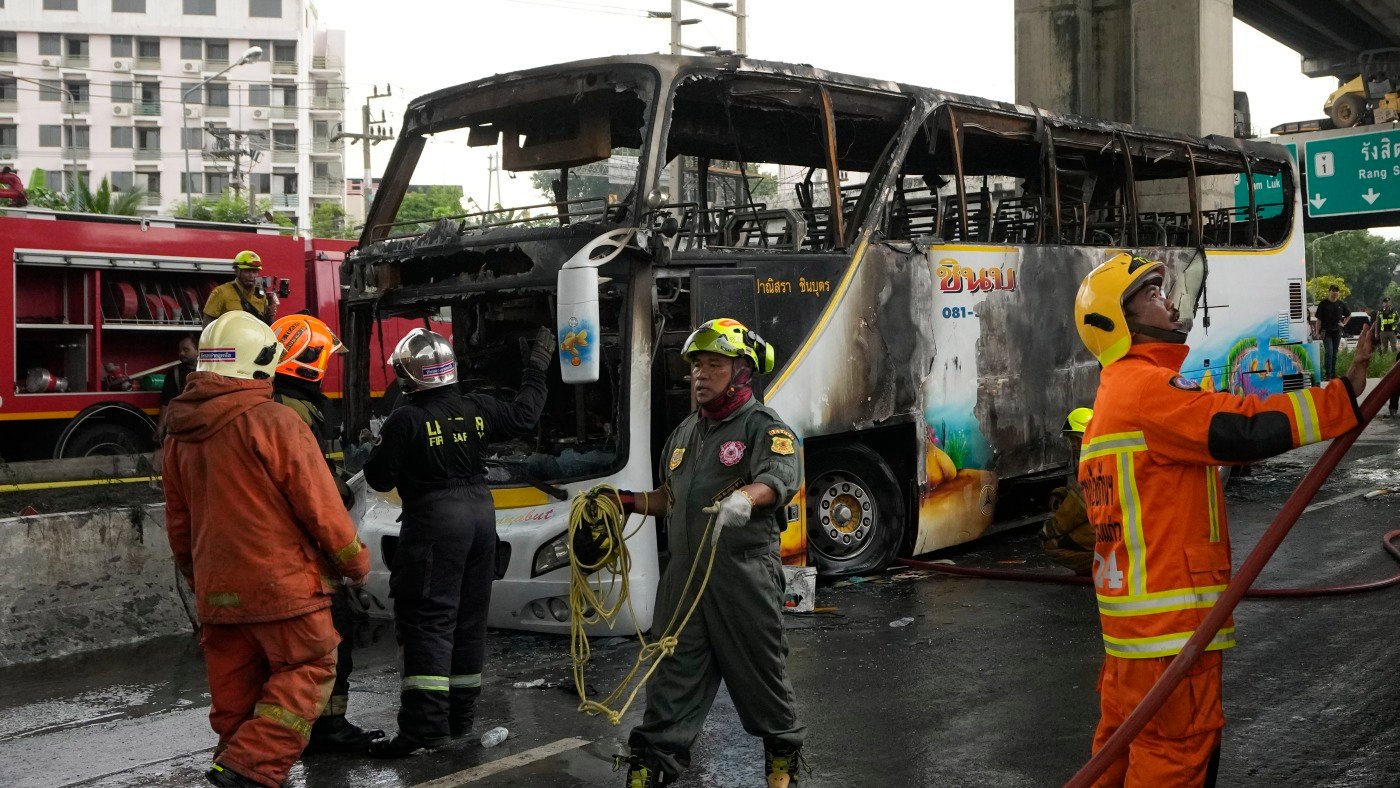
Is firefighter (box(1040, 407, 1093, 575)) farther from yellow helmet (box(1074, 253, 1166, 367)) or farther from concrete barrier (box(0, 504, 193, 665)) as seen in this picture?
concrete barrier (box(0, 504, 193, 665))

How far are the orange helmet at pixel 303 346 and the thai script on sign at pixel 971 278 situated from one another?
16.5 feet

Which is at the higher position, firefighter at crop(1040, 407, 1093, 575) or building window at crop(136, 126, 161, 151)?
→ building window at crop(136, 126, 161, 151)

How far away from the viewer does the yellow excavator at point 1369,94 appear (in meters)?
34.3

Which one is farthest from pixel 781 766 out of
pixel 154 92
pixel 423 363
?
pixel 154 92

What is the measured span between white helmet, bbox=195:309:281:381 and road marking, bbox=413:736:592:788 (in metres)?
1.71

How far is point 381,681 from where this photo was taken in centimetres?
708

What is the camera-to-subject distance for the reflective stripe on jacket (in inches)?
134

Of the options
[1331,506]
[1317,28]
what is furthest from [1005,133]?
[1317,28]

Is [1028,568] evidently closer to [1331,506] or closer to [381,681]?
[1331,506]

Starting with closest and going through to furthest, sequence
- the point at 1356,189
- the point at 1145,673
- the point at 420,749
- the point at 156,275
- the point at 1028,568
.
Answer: the point at 1145,673, the point at 420,749, the point at 1028,568, the point at 156,275, the point at 1356,189

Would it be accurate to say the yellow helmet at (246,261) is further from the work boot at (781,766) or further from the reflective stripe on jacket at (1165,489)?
the reflective stripe on jacket at (1165,489)

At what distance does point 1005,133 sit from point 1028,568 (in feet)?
11.2

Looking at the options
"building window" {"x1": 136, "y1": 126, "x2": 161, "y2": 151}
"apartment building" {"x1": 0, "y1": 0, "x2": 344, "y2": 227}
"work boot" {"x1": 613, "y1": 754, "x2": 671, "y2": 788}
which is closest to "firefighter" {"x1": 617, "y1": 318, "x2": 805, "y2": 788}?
"work boot" {"x1": 613, "y1": 754, "x2": 671, "y2": 788}

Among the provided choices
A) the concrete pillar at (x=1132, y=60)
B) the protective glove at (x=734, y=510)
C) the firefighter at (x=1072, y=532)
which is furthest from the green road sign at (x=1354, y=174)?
the protective glove at (x=734, y=510)
